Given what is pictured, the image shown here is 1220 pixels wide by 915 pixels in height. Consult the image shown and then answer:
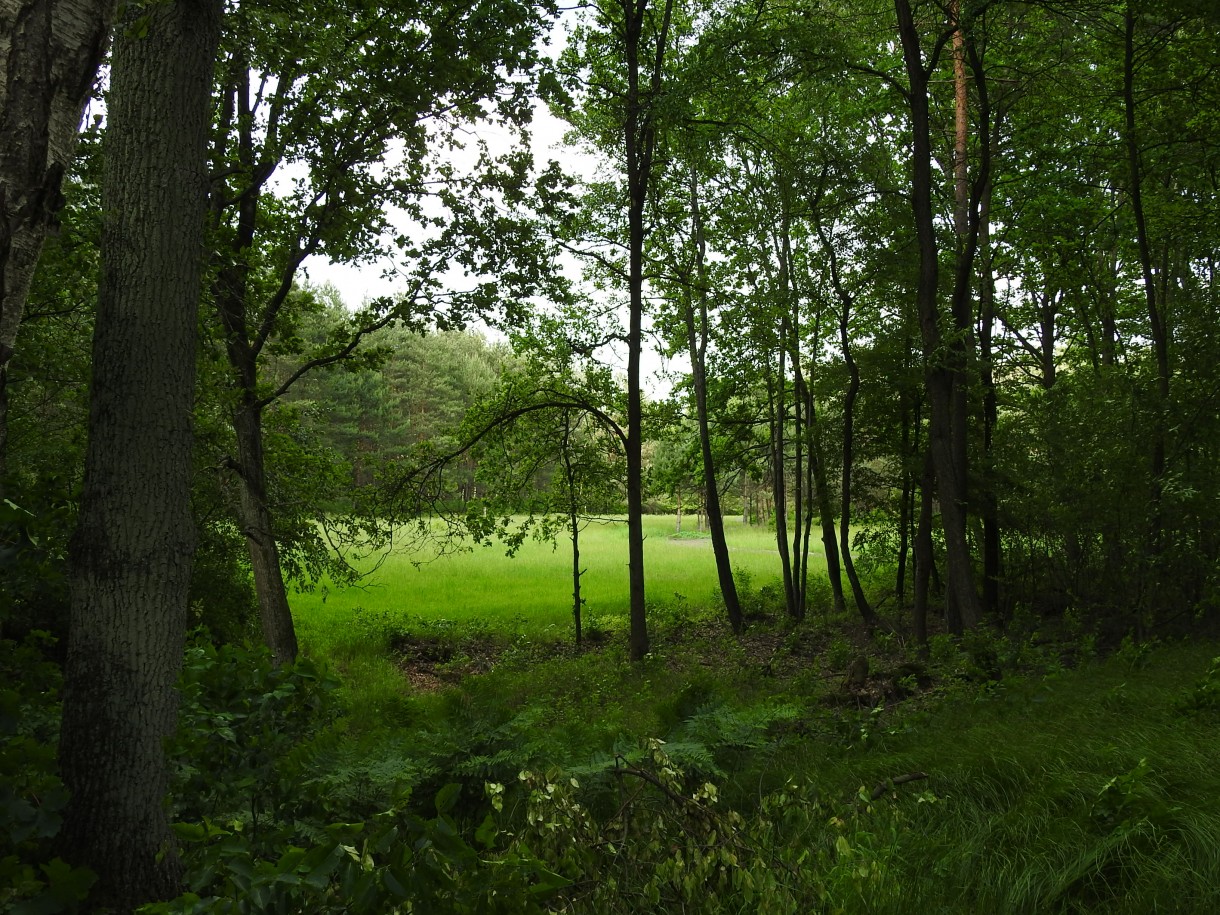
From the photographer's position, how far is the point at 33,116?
7.61ft

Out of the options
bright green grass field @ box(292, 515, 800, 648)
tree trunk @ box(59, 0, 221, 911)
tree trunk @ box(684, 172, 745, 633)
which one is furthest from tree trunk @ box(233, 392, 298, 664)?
tree trunk @ box(684, 172, 745, 633)

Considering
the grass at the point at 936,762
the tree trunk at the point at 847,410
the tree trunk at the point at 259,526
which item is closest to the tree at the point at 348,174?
the tree trunk at the point at 259,526

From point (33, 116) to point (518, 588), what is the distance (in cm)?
2265

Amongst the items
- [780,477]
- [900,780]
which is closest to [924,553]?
[900,780]

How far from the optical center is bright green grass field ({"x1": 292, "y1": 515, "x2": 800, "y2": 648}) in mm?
19016

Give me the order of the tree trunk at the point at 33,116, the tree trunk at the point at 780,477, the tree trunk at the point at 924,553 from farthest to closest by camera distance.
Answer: the tree trunk at the point at 780,477 → the tree trunk at the point at 924,553 → the tree trunk at the point at 33,116

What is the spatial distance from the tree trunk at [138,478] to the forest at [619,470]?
2cm

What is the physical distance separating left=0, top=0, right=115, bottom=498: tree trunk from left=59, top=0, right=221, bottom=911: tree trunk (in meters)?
0.29

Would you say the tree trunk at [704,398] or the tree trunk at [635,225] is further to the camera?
the tree trunk at [704,398]

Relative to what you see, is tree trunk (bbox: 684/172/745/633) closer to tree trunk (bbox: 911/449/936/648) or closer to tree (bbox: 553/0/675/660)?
tree (bbox: 553/0/675/660)

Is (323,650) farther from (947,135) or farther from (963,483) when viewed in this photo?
(947,135)

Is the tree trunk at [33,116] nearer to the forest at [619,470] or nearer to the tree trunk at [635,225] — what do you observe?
the forest at [619,470]

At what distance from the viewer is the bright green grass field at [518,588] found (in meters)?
19.0

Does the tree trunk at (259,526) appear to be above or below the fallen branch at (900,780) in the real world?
above
